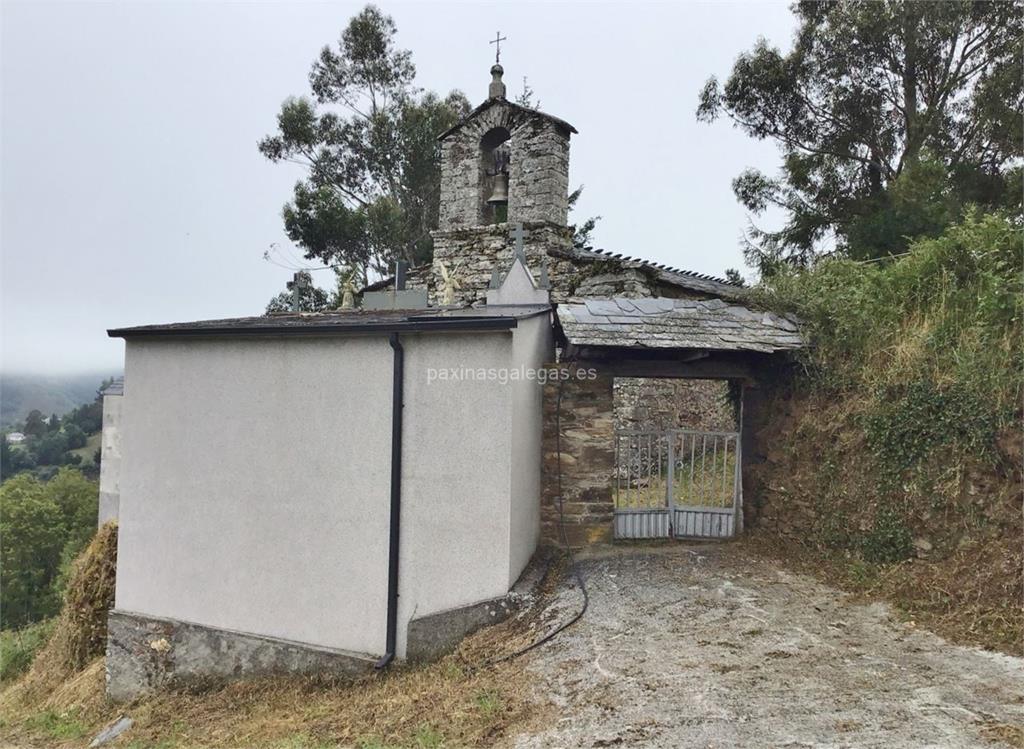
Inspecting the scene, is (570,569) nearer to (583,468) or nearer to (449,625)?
(583,468)

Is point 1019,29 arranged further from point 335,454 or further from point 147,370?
point 147,370

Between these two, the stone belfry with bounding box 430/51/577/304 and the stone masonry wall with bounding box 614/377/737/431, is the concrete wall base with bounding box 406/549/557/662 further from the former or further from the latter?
the stone belfry with bounding box 430/51/577/304

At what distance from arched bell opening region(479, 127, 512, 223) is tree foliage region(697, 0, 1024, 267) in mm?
6140

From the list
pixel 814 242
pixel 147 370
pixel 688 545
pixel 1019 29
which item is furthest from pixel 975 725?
pixel 1019 29

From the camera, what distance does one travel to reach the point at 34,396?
8156 cm

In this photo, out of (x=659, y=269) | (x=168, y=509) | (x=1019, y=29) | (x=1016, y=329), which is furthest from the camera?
(x=1019, y=29)

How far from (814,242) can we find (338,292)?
14.4 meters

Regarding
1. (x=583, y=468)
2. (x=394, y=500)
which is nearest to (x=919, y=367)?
(x=583, y=468)

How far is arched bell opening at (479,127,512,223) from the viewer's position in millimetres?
12442

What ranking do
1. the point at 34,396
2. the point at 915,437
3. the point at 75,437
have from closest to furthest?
1. the point at 915,437
2. the point at 75,437
3. the point at 34,396

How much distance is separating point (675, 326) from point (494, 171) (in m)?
7.84

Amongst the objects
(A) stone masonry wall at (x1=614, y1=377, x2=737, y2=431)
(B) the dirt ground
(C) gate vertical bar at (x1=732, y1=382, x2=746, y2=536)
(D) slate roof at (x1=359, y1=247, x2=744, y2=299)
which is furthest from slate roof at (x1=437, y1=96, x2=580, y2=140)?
(B) the dirt ground

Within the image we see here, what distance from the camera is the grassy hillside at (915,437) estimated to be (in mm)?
4457

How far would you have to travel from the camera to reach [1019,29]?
12.9 metres
